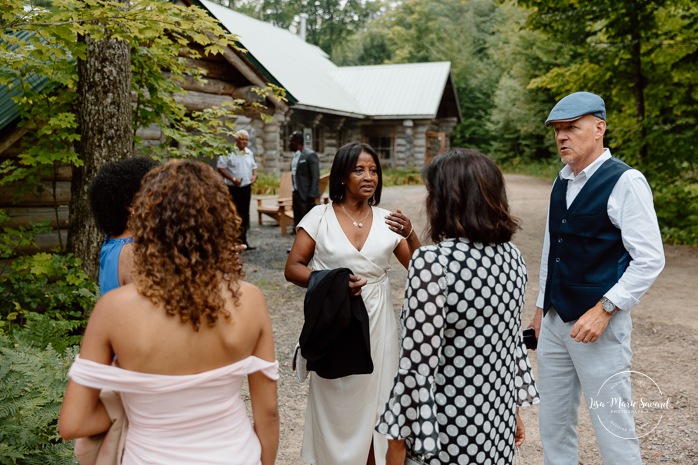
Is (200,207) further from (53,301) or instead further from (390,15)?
(390,15)

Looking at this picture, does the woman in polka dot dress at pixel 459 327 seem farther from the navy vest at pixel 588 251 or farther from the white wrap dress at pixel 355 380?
the white wrap dress at pixel 355 380

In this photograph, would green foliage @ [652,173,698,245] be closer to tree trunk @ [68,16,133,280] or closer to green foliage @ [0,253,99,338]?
tree trunk @ [68,16,133,280]

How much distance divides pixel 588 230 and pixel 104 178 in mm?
2127

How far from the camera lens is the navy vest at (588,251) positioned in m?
2.51

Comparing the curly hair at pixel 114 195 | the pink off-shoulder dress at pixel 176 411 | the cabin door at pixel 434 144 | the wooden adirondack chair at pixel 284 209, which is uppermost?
the cabin door at pixel 434 144

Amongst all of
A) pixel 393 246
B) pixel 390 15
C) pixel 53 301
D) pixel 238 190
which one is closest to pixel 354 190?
pixel 393 246

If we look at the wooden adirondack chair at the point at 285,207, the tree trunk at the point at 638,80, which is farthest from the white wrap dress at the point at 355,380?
the tree trunk at the point at 638,80

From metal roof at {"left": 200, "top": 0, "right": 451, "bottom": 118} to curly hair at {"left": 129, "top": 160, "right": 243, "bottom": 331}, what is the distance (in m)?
17.2

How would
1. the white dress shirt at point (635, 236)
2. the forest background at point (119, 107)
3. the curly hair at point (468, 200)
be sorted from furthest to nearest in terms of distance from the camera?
1. the forest background at point (119, 107)
2. the white dress shirt at point (635, 236)
3. the curly hair at point (468, 200)

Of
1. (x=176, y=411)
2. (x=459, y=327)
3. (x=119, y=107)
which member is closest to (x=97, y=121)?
(x=119, y=107)

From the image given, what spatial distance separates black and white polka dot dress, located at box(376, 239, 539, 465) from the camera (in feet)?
6.02

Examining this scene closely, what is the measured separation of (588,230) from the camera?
255 centimetres

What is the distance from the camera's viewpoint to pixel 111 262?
2195 millimetres

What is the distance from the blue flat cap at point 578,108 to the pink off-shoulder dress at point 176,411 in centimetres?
182
